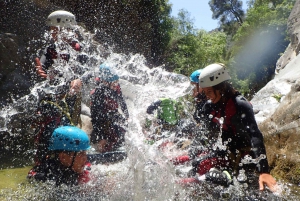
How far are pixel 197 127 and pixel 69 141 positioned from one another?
2396mm

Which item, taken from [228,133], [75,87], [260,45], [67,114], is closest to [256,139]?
[228,133]

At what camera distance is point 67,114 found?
4.61 m

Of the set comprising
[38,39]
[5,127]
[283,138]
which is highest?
[38,39]

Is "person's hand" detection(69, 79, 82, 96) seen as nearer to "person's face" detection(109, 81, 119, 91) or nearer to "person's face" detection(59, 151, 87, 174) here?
"person's face" detection(109, 81, 119, 91)

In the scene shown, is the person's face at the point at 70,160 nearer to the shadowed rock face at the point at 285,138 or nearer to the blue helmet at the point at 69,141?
the blue helmet at the point at 69,141

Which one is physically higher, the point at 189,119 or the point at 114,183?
the point at 189,119

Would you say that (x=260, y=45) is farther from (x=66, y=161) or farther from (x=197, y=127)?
(x=66, y=161)

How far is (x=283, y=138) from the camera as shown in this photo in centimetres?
438

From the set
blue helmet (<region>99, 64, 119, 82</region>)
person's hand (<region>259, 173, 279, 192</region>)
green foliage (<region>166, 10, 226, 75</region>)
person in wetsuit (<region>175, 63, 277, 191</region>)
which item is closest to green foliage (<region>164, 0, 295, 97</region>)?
green foliage (<region>166, 10, 226, 75</region>)

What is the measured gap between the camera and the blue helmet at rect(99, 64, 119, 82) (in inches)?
243

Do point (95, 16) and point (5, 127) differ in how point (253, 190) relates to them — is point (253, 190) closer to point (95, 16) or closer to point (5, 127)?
point (5, 127)

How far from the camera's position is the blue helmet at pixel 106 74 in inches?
243

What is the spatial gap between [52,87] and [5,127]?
275 cm

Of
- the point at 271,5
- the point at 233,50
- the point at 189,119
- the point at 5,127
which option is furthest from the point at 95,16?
the point at 271,5
